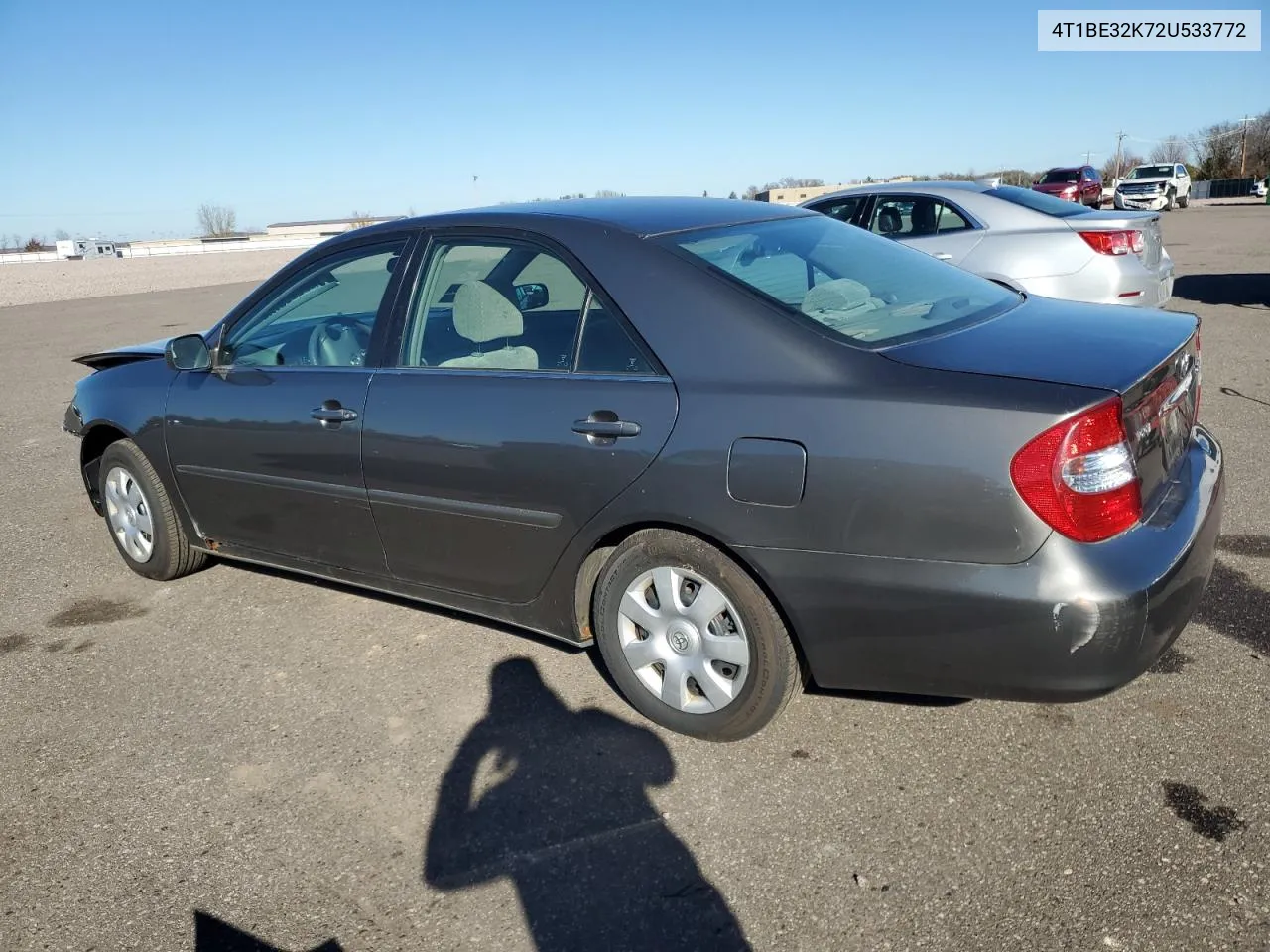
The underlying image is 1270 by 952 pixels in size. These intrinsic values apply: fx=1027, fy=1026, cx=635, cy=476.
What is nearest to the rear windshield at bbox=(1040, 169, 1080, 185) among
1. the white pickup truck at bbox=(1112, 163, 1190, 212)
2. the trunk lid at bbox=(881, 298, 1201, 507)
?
the white pickup truck at bbox=(1112, 163, 1190, 212)

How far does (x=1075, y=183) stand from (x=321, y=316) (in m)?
34.0

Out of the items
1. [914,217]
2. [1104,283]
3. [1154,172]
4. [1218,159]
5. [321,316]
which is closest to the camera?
[321,316]

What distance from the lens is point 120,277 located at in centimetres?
3412

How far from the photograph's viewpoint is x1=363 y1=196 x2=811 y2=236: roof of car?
3396 mm

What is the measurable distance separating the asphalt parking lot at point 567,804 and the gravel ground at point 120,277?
27870mm

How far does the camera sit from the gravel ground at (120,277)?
29.9 metres

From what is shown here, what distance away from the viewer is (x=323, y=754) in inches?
129

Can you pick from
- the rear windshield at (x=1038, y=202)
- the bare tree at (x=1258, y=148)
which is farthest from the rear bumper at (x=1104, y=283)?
the bare tree at (x=1258, y=148)

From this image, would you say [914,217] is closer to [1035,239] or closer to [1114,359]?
[1035,239]

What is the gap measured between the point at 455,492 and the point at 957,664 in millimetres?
1690

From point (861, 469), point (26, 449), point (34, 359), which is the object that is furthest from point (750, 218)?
point (34, 359)

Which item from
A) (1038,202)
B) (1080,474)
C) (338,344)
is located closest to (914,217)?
(1038,202)

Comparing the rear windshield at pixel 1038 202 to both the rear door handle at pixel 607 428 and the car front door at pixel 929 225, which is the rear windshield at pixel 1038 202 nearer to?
the car front door at pixel 929 225

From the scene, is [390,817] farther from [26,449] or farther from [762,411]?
[26,449]
